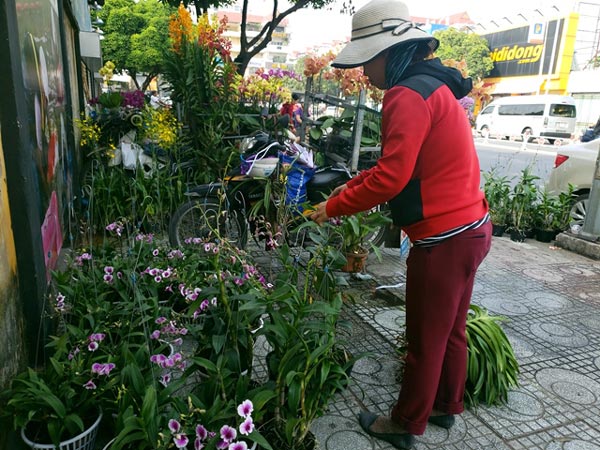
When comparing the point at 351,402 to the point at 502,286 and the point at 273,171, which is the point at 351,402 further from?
the point at 502,286

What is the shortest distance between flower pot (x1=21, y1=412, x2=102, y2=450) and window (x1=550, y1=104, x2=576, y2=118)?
1024 inches

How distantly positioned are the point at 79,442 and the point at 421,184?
5.35 feet

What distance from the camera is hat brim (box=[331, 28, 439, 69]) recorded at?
1.85 m

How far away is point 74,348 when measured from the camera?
82.8 inches

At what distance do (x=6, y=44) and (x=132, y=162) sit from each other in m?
3.39

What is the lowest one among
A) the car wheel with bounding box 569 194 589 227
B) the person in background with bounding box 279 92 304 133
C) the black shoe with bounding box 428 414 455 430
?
the black shoe with bounding box 428 414 455 430

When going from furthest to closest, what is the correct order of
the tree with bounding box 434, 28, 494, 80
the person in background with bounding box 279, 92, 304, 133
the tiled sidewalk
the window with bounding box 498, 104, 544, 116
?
the tree with bounding box 434, 28, 494, 80 < the window with bounding box 498, 104, 544, 116 < the person in background with bounding box 279, 92, 304, 133 < the tiled sidewalk

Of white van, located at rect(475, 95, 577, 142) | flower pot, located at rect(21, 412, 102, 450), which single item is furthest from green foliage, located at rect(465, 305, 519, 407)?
white van, located at rect(475, 95, 577, 142)

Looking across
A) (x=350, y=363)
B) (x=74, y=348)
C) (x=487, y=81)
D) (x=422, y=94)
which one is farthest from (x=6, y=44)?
(x=487, y=81)

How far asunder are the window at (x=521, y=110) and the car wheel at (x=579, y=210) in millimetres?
20388

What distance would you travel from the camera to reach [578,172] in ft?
19.7

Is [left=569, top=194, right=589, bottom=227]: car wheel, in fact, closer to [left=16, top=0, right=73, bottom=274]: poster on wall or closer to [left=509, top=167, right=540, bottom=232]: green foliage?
[left=509, top=167, right=540, bottom=232]: green foliage

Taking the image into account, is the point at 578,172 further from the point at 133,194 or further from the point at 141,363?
the point at 141,363

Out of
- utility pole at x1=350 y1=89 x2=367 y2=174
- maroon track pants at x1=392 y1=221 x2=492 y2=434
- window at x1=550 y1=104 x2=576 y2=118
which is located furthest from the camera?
window at x1=550 y1=104 x2=576 y2=118
